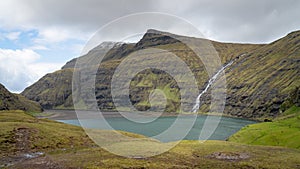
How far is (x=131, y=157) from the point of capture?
42625mm

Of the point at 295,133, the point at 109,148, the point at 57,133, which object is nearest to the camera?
the point at 109,148

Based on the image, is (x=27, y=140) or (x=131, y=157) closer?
(x=131, y=157)

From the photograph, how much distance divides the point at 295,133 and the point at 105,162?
51448 millimetres

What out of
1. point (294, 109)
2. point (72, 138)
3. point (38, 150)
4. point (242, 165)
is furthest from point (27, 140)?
point (294, 109)

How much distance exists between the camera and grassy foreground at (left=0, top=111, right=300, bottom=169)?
38634 millimetres

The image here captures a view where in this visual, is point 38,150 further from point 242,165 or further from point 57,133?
point 242,165

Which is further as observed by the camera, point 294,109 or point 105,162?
point 294,109

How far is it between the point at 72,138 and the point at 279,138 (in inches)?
2029

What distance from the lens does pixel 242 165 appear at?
3919 cm

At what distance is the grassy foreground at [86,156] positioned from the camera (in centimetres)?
3863

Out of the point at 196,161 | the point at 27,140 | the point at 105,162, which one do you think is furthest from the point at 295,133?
the point at 27,140

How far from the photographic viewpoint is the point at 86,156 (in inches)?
1721

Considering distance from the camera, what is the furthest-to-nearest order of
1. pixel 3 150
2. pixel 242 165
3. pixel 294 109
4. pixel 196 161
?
pixel 294 109, pixel 3 150, pixel 196 161, pixel 242 165

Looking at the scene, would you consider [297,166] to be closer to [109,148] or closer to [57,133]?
[109,148]
